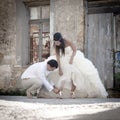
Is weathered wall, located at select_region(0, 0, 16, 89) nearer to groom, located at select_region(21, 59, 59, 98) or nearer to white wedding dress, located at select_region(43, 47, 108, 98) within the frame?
groom, located at select_region(21, 59, 59, 98)

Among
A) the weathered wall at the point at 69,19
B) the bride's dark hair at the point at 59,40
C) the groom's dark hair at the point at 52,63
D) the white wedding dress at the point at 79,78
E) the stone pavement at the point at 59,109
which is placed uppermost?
the weathered wall at the point at 69,19

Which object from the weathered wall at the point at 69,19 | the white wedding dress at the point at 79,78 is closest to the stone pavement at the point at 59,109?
the white wedding dress at the point at 79,78

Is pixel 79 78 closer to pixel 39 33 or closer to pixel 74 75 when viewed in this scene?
pixel 74 75

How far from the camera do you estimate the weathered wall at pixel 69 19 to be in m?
6.18

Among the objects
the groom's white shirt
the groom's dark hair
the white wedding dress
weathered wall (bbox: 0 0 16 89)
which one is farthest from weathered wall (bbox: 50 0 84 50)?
weathered wall (bbox: 0 0 16 89)

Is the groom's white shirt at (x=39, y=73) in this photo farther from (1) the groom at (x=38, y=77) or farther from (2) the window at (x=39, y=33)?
(2) the window at (x=39, y=33)

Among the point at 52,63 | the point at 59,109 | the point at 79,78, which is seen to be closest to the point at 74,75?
the point at 79,78

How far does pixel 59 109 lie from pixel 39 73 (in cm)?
93

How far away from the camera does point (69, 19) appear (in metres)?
6.23

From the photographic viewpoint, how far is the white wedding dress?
596 centimetres

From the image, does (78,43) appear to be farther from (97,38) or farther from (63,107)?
(63,107)

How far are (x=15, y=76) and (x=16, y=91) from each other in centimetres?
Answer: 28

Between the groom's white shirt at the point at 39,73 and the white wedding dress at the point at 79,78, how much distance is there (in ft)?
0.31

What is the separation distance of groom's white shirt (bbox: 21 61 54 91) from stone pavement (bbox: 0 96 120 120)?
296 millimetres
